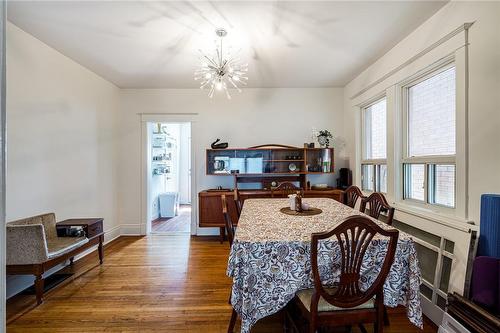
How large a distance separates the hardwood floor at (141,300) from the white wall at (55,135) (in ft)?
1.93

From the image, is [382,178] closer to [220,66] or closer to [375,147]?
[375,147]

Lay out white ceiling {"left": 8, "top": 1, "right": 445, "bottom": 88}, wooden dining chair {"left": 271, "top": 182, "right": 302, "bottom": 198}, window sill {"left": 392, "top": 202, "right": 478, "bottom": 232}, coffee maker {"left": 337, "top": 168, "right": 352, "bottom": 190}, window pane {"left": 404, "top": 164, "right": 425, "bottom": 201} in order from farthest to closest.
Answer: coffee maker {"left": 337, "top": 168, "right": 352, "bottom": 190}, wooden dining chair {"left": 271, "top": 182, "right": 302, "bottom": 198}, window pane {"left": 404, "top": 164, "right": 425, "bottom": 201}, white ceiling {"left": 8, "top": 1, "right": 445, "bottom": 88}, window sill {"left": 392, "top": 202, "right": 478, "bottom": 232}

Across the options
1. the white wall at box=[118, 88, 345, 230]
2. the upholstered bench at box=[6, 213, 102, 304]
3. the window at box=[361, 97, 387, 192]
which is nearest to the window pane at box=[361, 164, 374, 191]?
the window at box=[361, 97, 387, 192]

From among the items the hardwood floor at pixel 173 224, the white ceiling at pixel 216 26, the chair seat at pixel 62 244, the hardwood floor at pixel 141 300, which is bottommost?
the hardwood floor at pixel 141 300

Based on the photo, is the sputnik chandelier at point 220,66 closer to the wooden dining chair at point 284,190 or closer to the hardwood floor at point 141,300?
the wooden dining chair at point 284,190

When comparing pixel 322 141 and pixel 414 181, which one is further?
pixel 322 141

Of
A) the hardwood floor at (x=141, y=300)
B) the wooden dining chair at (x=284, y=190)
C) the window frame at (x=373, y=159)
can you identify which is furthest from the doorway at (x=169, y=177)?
the window frame at (x=373, y=159)

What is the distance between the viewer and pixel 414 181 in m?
2.77

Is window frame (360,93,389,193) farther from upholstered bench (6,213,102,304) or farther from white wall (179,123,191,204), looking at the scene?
white wall (179,123,191,204)

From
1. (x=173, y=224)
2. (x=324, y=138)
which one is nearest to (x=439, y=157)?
(x=324, y=138)

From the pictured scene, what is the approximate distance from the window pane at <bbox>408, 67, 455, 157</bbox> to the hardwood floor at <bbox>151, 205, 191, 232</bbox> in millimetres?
4132

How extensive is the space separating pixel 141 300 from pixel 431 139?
3.33m

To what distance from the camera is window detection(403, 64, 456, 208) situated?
224 cm

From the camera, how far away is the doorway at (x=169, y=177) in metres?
5.24
